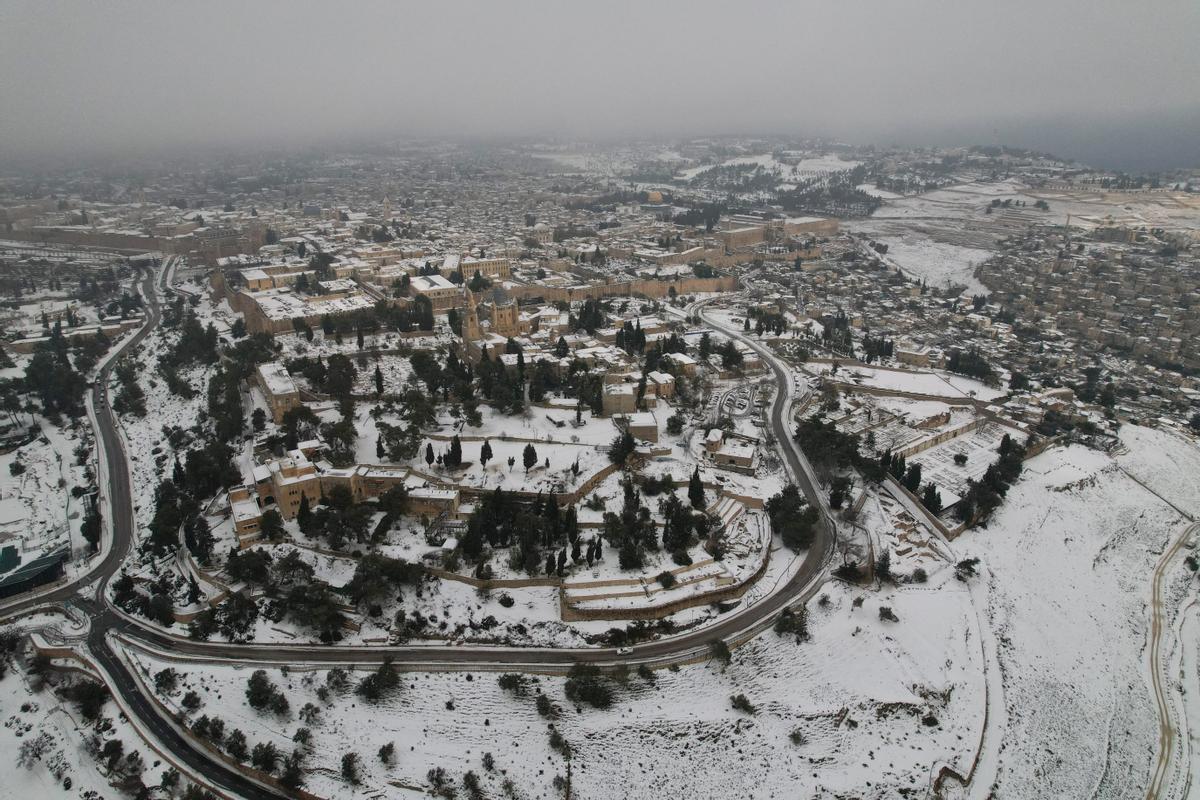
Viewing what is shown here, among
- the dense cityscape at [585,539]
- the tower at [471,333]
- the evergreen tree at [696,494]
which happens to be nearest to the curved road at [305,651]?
the dense cityscape at [585,539]

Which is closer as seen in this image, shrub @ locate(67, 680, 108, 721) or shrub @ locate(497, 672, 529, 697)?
shrub @ locate(67, 680, 108, 721)

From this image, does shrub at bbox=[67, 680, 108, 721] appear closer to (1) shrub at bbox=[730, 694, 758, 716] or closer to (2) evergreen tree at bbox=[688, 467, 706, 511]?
(1) shrub at bbox=[730, 694, 758, 716]

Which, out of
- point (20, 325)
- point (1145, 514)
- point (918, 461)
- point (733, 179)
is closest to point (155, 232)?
point (20, 325)

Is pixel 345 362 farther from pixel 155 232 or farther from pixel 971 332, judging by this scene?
pixel 155 232

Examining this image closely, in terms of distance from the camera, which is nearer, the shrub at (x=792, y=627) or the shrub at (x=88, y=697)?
the shrub at (x=88, y=697)

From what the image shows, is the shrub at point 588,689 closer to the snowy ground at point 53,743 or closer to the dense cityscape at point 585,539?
the dense cityscape at point 585,539

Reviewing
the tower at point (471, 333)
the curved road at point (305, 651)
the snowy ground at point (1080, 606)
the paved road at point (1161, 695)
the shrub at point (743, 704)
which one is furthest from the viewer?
the tower at point (471, 333)

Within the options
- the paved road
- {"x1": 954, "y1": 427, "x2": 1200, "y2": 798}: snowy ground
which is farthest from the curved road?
the paved road
